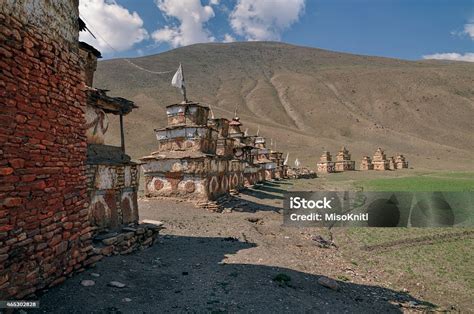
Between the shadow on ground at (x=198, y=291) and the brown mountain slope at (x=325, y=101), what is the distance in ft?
167

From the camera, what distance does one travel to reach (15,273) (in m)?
5.27

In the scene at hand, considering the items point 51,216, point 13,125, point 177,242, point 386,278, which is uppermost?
point 13,125

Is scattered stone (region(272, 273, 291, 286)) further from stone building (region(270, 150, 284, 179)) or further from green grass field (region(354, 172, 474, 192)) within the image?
stone building (region(270, 150, 284, 179))

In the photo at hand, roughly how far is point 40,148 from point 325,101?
111 m

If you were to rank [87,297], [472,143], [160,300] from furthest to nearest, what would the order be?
[472,143] < [160,300] < [87,297]

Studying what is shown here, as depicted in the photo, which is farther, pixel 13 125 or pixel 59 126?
pixel 59 126

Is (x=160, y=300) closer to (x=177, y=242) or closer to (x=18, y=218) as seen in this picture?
(x=18, y=218)

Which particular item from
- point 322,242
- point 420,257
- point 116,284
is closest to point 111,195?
point 116,284

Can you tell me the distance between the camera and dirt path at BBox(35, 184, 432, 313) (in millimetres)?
6207

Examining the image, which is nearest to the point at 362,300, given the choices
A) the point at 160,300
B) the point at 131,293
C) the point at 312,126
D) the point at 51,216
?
the point at 160,300

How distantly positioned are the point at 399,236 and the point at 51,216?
1274cm

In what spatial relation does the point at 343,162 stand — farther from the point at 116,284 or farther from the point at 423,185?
the point at 116,284

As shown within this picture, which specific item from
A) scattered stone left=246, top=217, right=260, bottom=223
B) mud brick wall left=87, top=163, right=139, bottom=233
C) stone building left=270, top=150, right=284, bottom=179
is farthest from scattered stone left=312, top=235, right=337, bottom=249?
stone building left=270, top=150, right=284, bottom=179

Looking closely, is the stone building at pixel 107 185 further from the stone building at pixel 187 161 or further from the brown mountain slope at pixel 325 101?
the brown mountain slope at pixel 325 101
